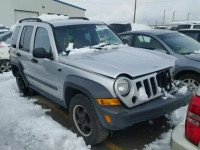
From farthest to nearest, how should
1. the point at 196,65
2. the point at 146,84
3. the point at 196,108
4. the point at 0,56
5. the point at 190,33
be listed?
1. the point at 0,56
2. the point at 190,33
3. the point at 196,65
4. the point at 146,84
5. the point at 196,108

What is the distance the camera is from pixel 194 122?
1967mm

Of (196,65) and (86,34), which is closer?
(86,34)

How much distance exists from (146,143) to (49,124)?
1.81 m

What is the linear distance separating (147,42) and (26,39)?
10.1 ft

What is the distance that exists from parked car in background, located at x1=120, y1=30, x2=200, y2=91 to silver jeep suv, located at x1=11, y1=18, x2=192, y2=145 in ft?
3.98

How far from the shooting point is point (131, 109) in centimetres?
298

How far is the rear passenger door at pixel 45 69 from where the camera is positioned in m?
4.08

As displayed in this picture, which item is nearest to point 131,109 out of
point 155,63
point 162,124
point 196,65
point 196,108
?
point 155,63

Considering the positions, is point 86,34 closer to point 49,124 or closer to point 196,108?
point 49,124

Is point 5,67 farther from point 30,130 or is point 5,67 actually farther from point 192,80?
point 192,80

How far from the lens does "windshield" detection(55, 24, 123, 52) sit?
13.6ft

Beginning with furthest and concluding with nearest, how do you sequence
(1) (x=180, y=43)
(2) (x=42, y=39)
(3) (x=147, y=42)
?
(3) (x=147, y=42), (1) (x=180, y=43), (2) (x=42, y=39)

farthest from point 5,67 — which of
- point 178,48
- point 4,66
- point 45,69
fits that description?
point 178,48

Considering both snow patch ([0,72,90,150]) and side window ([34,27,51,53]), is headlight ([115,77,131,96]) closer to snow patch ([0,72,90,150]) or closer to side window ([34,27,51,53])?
snow patch ([0,72,90,150])
